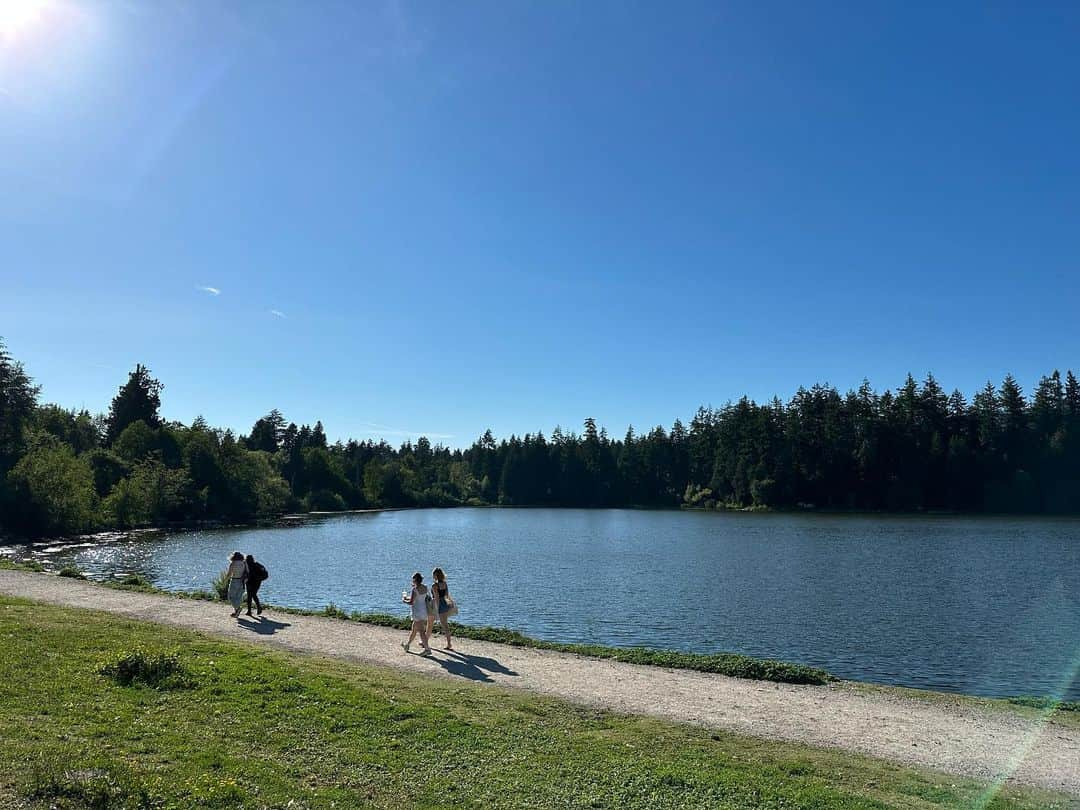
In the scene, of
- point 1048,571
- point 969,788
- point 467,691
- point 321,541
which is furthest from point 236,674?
point 321,541

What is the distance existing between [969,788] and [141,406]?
13307 centimetres

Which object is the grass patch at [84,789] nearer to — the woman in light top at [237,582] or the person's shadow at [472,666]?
the person's shadow at [472,666]

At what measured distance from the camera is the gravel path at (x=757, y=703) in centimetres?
1196

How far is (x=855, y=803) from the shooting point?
9.01 m

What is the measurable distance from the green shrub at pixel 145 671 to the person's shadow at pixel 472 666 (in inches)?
249

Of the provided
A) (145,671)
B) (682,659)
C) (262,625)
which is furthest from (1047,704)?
(262,625)

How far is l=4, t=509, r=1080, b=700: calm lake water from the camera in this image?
23.8 metres

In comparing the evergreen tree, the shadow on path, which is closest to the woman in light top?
the shadow on path

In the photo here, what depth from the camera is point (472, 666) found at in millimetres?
17672

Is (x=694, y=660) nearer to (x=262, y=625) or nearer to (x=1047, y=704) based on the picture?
(x=1047, y=704)

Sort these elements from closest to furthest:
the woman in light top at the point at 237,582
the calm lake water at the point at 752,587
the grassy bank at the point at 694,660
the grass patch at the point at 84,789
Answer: the grass patch at the point at 84,789
the grassy bank at the point at 694,660
the woman in light top at the point at 237,582
the calm lake water at the point at 752,587

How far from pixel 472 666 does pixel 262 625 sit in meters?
8.29

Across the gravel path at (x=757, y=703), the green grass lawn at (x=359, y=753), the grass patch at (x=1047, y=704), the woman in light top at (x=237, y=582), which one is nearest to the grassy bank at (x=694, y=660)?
the gravel path at (x=757, y=703)

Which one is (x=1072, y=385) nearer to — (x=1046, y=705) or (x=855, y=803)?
(x=1046, y=705)
